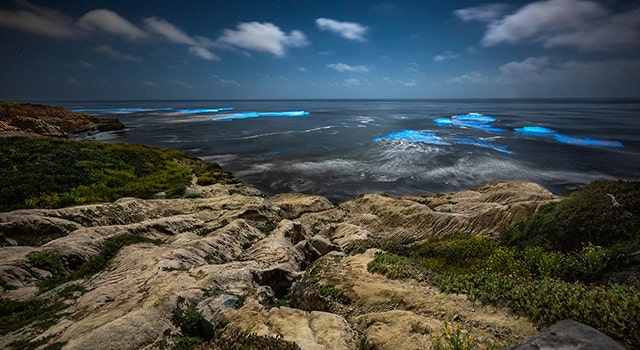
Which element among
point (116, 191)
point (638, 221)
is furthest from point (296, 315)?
point (116, 191)

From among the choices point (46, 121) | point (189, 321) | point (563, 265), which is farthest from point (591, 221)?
point (46, 121)

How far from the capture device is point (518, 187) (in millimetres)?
28406

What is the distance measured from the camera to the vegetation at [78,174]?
19.8 meters

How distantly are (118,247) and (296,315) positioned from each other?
11.1 metres

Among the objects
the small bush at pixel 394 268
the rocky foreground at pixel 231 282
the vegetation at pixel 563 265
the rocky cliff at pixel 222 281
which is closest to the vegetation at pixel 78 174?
the rocky foreground at pixel 231 282

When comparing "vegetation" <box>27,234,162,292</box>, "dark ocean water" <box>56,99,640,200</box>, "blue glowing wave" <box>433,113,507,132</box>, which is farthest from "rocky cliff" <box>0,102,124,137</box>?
"blue glowing wave" <box>433,113,507,132</box>

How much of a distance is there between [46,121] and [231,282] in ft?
328

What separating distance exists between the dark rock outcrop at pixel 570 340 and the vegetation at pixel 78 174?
2564 centimetres

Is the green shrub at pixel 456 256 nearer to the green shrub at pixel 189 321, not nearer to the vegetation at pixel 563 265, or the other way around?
the vegetation at pixel 563 265

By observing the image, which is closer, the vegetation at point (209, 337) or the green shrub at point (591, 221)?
the vegetation at point (209, 337)

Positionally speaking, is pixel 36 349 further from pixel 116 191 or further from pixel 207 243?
pixel 116 191

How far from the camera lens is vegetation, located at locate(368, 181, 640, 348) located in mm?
6402

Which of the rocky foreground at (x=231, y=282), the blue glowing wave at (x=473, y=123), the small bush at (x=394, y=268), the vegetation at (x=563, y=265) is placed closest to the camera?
the vegetation at (x=563, y=265)

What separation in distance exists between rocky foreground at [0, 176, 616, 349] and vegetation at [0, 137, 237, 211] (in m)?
4.73
